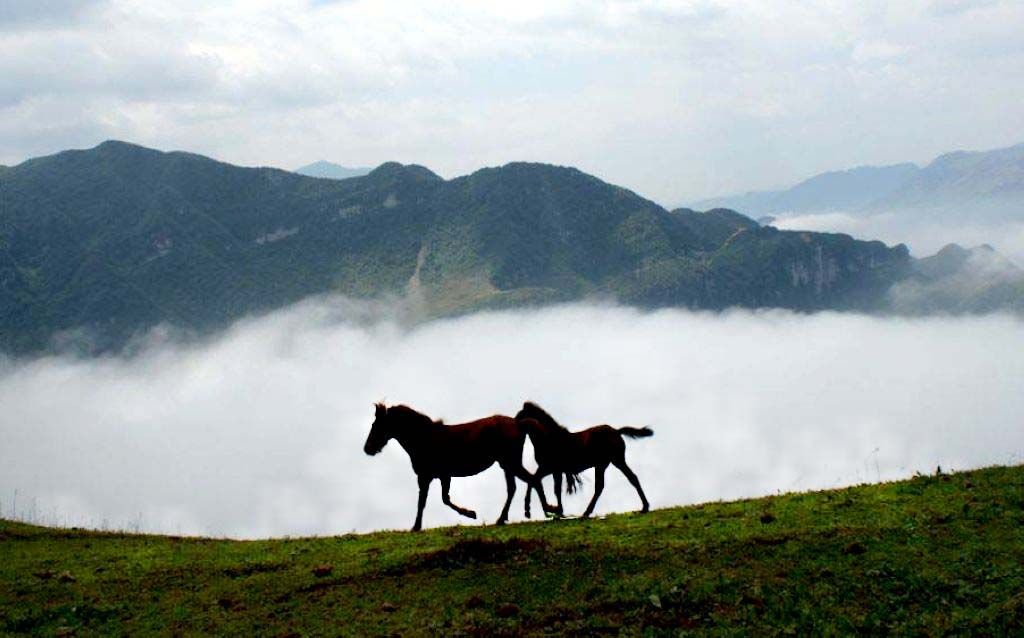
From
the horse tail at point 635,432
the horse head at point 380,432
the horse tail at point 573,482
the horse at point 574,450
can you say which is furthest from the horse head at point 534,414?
the horse head at point 380,432

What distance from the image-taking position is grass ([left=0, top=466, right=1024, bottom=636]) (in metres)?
14.2

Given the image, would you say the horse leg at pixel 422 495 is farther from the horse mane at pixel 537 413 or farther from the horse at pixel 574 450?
the horse mane at pixel 537 413

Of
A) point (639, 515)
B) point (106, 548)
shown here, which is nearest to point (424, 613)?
point (639, 515)

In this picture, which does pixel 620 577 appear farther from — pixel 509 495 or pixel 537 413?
pixel 537 413

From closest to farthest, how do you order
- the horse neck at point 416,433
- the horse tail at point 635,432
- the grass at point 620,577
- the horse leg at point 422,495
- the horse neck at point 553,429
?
1. the grass at point 620,577
2. the horse leg at point 422,495
3. the horse neck at point 553,429
4. the horse tail at point 635,432
5. the horse neck at point 416,433

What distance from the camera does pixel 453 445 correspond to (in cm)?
2344

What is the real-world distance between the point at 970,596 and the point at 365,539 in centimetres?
1276

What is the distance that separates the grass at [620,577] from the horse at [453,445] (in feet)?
5.62

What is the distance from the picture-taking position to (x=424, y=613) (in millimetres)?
15258

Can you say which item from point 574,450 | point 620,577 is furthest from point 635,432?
point 620,577

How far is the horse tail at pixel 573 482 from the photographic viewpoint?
23.6 m

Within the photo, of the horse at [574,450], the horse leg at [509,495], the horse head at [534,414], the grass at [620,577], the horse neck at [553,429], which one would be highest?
the horse head at [534,414]

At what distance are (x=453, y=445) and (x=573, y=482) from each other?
10.2 feet

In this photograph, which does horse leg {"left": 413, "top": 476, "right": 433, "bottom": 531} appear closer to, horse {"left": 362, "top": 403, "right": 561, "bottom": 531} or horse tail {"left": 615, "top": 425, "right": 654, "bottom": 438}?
horse {"left": 362, "top": 403, "right": 561, "bottom": 531}
